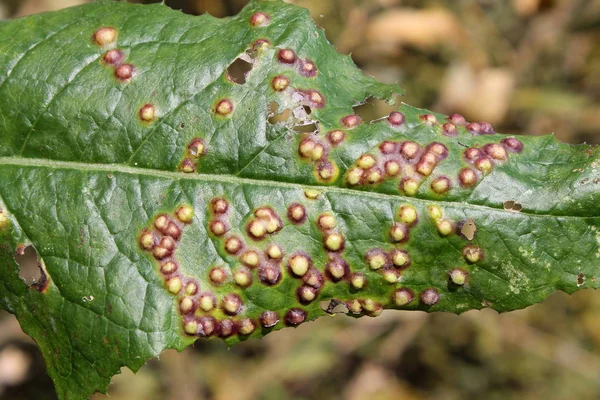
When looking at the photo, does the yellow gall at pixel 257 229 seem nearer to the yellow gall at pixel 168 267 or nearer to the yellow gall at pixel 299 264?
the yellow gall at pixel 299 264

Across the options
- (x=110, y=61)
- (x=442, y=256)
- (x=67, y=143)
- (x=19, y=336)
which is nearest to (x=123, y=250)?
(x=67, y=143)

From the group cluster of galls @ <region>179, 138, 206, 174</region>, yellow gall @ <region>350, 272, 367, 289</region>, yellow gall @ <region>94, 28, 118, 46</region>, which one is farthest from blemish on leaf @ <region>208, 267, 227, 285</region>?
yellow gall @ <region>94, 28, 118, 46</region>

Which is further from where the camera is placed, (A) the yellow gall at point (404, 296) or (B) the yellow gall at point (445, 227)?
(A) the yellow gall at point (404, 296)

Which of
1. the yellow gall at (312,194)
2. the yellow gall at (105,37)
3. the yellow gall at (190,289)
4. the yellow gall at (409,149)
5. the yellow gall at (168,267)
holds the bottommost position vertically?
the yellow gall at (190,289)

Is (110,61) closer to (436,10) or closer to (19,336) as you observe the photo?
(19,336)

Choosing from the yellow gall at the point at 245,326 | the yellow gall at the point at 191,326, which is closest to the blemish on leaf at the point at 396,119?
the yellow gall at the point at 245,326

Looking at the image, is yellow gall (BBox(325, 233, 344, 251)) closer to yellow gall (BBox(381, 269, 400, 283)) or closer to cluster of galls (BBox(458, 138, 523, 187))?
yellow gall (BBox(381, 269, 400, 283))
